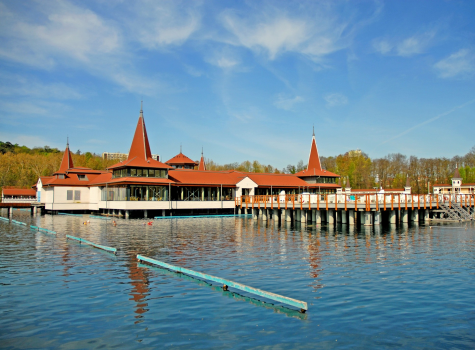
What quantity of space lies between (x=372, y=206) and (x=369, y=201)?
2.89 ft

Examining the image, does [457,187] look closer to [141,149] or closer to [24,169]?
[141,149]

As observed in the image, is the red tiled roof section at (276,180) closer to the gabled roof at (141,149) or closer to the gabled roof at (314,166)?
the gabled roof at (314,166)

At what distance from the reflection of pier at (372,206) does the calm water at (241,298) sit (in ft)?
43.4

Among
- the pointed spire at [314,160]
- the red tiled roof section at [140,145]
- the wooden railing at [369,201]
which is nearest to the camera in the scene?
the wooden railing at [369,201]

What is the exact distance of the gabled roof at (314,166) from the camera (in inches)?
2953

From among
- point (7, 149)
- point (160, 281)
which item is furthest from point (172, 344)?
point (7, 149)

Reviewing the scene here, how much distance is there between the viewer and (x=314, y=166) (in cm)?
7688

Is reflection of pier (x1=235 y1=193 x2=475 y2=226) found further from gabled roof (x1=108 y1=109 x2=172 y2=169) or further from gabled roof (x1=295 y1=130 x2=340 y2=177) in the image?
gabled roof (x1=295 y1=130 x2=340 y2=177)

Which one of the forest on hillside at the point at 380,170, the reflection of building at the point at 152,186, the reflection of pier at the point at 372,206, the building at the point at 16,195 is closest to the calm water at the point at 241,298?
the reflection of pier at the point at 372,206

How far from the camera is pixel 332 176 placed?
76.2 m

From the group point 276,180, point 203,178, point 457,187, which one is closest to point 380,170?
point 457,187

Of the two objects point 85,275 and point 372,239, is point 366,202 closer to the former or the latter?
point 372,239

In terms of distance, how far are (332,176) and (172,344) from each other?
69081mm

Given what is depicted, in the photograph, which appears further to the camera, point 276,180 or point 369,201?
point 276,180
